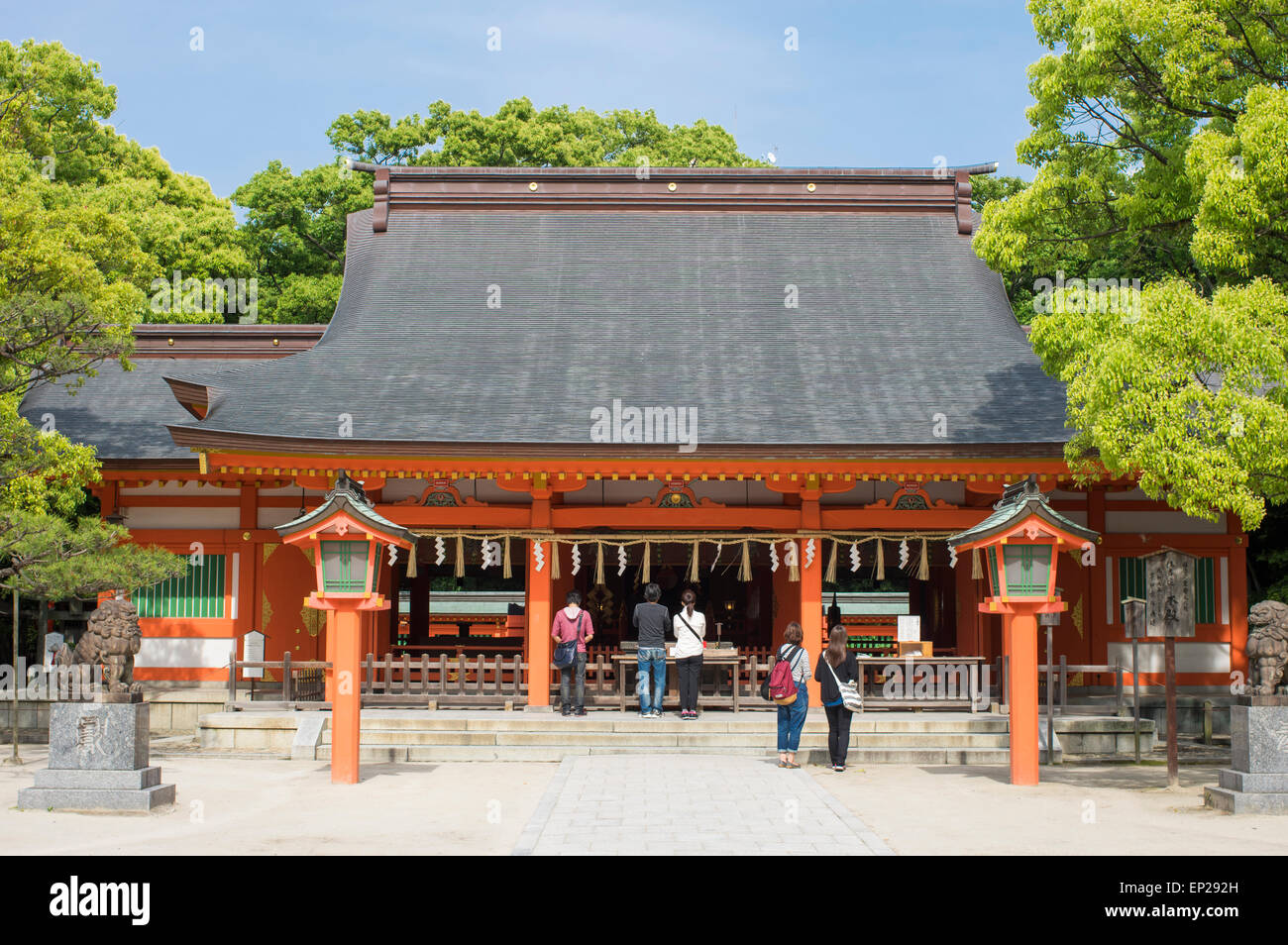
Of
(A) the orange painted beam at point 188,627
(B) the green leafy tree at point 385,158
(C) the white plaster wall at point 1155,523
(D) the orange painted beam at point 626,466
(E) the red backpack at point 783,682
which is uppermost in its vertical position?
(B) the green leafy tree at point 385,158

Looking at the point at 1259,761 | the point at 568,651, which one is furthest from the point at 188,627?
the point at 1259,761

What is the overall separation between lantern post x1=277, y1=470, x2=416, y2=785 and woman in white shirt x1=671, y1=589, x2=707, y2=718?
3.76 meters

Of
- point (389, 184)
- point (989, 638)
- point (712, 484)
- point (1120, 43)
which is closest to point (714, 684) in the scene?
point (712, 484)

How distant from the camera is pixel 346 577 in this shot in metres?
11.5

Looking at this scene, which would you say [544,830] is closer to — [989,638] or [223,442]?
[223,442]

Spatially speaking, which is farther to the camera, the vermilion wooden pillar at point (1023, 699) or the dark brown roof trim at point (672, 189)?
the dark brown roof trim at point (672, 189)

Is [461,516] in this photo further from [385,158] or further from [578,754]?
[385,158]

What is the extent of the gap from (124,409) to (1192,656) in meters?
16.5

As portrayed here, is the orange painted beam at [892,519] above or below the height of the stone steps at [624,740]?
above

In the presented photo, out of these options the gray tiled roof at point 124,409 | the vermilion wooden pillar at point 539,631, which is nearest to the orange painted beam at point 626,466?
the vermilion wooden pillar at point 539,631

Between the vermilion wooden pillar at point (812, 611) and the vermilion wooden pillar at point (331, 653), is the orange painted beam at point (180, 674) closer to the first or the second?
the vermilion wooden pillar at point (331, 653)

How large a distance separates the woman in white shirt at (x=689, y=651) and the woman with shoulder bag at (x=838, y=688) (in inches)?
82.2

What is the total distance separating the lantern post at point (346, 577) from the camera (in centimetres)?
1133

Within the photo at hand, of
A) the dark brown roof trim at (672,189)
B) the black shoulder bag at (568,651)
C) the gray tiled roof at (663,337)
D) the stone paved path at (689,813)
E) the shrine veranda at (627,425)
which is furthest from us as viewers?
the dark brown roof trim at (672,189)
